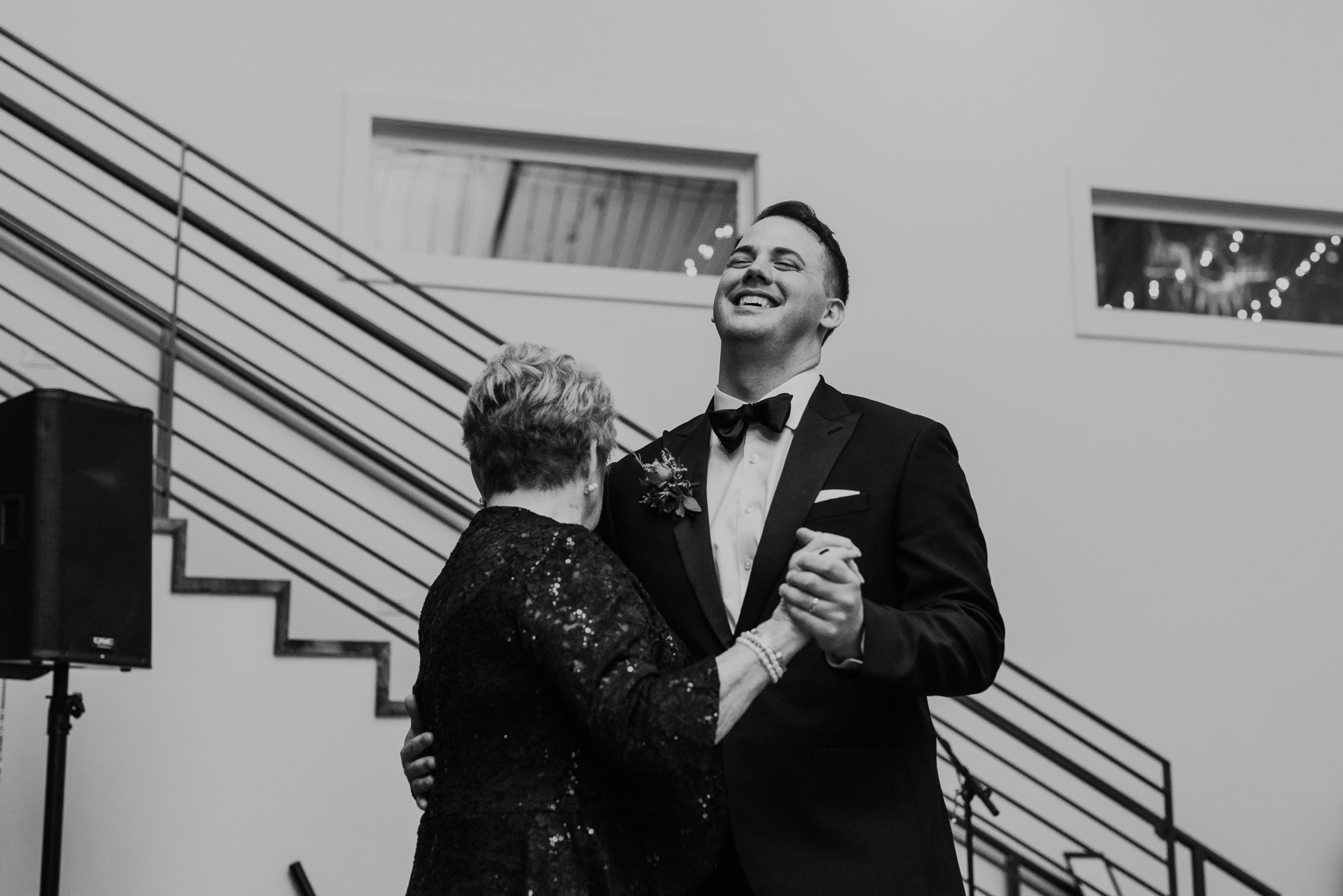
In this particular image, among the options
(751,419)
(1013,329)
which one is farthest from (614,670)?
(1013,329)

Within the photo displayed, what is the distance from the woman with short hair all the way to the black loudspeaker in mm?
1702

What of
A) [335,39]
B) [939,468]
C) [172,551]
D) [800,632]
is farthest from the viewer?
[335,39]

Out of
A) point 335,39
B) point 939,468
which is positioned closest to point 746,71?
point 335,39

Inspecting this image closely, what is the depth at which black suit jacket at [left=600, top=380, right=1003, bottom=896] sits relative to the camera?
202 cm

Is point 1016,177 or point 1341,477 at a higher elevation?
point 1016,177

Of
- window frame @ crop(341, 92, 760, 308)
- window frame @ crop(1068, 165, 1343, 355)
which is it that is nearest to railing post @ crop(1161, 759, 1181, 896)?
window frame @ crop(1068, 165, 1343, 355)

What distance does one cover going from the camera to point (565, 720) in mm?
1910

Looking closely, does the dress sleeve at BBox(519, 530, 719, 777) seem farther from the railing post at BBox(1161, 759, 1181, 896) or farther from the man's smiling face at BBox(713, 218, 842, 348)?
the railing post at BBox(1161, 759, 1181, 896)

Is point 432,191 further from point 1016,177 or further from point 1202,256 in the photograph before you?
point 1202,256

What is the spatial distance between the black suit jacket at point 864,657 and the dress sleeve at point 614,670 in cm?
25

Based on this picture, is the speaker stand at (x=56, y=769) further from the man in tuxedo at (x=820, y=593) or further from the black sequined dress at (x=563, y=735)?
the black sequined dress at (x=563, y=735)

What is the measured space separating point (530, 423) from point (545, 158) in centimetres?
380

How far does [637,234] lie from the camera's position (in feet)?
18.7

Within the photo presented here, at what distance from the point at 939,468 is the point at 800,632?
1.55 ft
